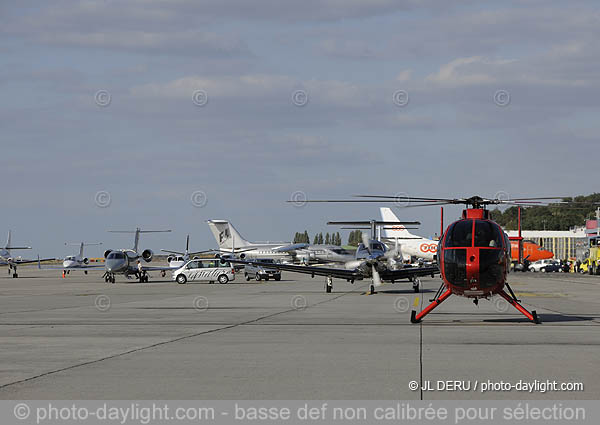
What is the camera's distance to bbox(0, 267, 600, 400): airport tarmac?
9.98m

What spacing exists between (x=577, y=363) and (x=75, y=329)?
37.6ft

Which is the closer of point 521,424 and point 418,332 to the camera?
point 521,424

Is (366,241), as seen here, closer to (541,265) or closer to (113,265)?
(113,265)

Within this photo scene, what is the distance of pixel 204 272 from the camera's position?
2274 inches

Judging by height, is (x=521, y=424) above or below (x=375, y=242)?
below

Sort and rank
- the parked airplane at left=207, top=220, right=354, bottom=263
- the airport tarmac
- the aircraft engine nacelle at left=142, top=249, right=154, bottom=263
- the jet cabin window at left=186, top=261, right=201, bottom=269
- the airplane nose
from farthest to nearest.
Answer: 1. the parked airplane at left=207, top=220, right=354, bottom=263
2. the aircraft engine nacelle at left=142, top=249, right=154, bottom=263
3. the airplane nose
4. the jet cabin window at left=186, top=261, right=201, bottom=269
5. the airport tarmac

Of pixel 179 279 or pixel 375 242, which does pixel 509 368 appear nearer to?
pixel 375 242

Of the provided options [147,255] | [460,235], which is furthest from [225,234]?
[460,235]

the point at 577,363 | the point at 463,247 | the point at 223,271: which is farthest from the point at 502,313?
the point at 223,271

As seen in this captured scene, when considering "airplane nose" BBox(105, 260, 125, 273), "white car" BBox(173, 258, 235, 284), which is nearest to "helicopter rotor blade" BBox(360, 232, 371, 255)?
"white car" BBox(173, 258, 235, 284)

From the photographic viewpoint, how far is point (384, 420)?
8.16 m

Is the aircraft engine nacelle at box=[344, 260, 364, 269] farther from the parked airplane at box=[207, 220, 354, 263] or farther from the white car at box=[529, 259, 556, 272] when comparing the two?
the white car at box=[529, 259, 556, 272]

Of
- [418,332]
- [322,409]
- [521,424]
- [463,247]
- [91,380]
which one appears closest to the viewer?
[521,424]

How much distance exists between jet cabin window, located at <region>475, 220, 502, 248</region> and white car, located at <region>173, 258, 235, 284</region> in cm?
3901
